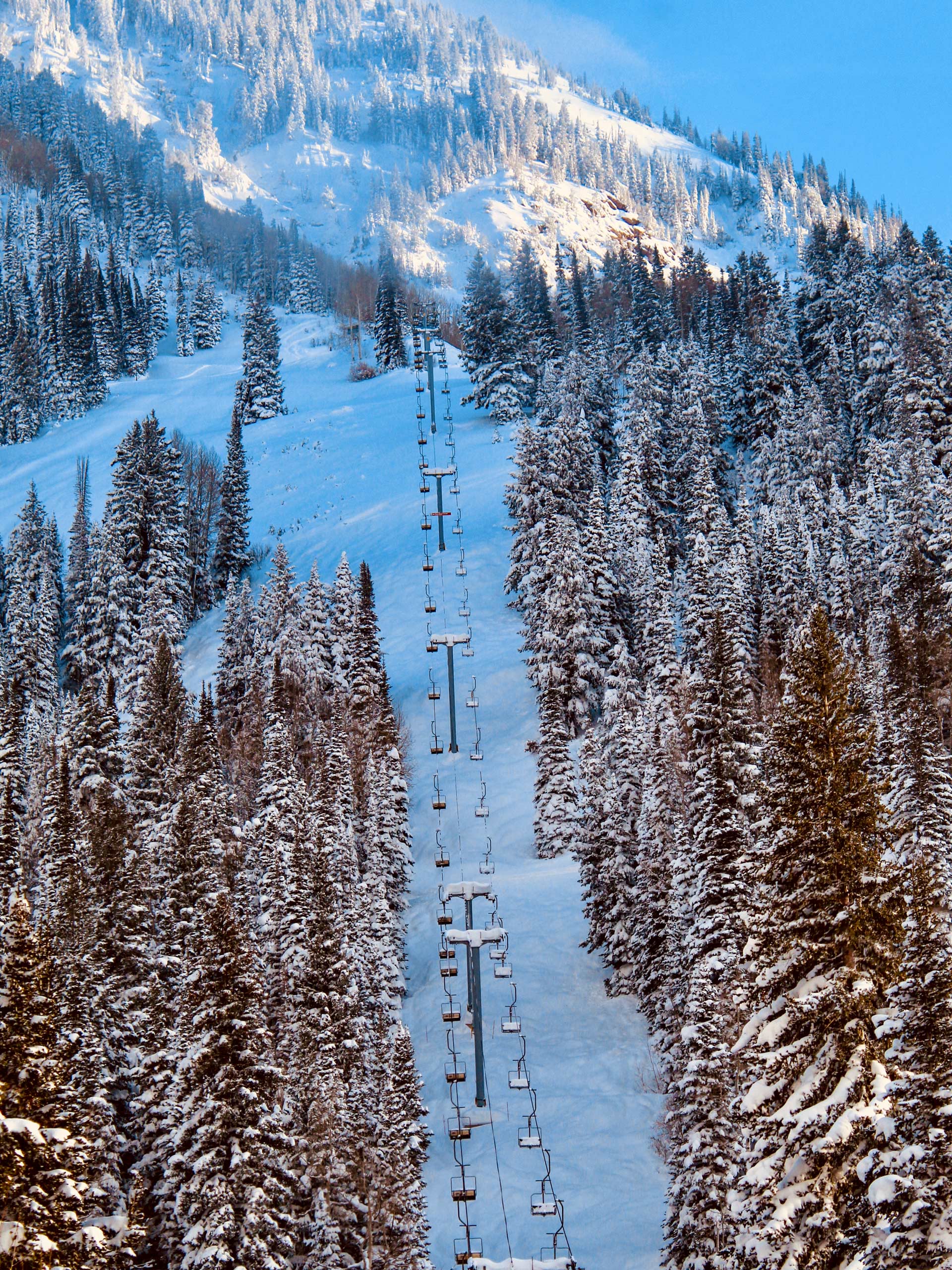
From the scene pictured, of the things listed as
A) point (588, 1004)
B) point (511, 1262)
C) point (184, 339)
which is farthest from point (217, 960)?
point (184, 339)

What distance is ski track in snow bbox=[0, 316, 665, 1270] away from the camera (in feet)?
120

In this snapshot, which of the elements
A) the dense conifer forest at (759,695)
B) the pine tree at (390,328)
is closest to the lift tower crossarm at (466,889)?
the dense conifer forest at (759,695)

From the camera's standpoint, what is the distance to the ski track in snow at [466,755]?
3659 cm

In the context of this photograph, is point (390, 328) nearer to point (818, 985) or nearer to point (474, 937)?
point (474, 937)

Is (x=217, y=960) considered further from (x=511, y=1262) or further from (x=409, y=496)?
(x=409, y=496)

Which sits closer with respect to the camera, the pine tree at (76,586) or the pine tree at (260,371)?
the pine tree at (76,586)

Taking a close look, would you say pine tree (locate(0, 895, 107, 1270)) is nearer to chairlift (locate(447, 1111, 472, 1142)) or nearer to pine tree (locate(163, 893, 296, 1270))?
pine tree (locate(163, 893, 296, 1270))

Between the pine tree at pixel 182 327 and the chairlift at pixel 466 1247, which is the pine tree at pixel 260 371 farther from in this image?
the chairlift at pixel 466 1247

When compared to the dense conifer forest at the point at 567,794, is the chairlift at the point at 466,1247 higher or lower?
lower

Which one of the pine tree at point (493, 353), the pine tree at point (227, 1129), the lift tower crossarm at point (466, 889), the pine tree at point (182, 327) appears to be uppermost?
the pine tree at point (182, 327)

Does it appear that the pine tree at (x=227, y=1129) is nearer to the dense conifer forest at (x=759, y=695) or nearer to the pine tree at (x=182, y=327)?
the dense conifer forest at (x=759, y=695)

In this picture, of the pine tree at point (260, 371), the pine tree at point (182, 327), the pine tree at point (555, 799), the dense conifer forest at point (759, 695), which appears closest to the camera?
the dense conifer forest at point (759, 695)

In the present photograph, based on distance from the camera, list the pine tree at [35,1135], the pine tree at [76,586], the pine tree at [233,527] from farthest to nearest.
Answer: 1. the pine tree at [233,527]
2. the pine tree at [76,586]
3. the pine tree at [35,1135]

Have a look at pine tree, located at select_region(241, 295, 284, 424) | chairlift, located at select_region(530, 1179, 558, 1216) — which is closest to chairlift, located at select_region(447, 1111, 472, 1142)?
chairlift, located at select_region(530, 1179, 558, 1216)
